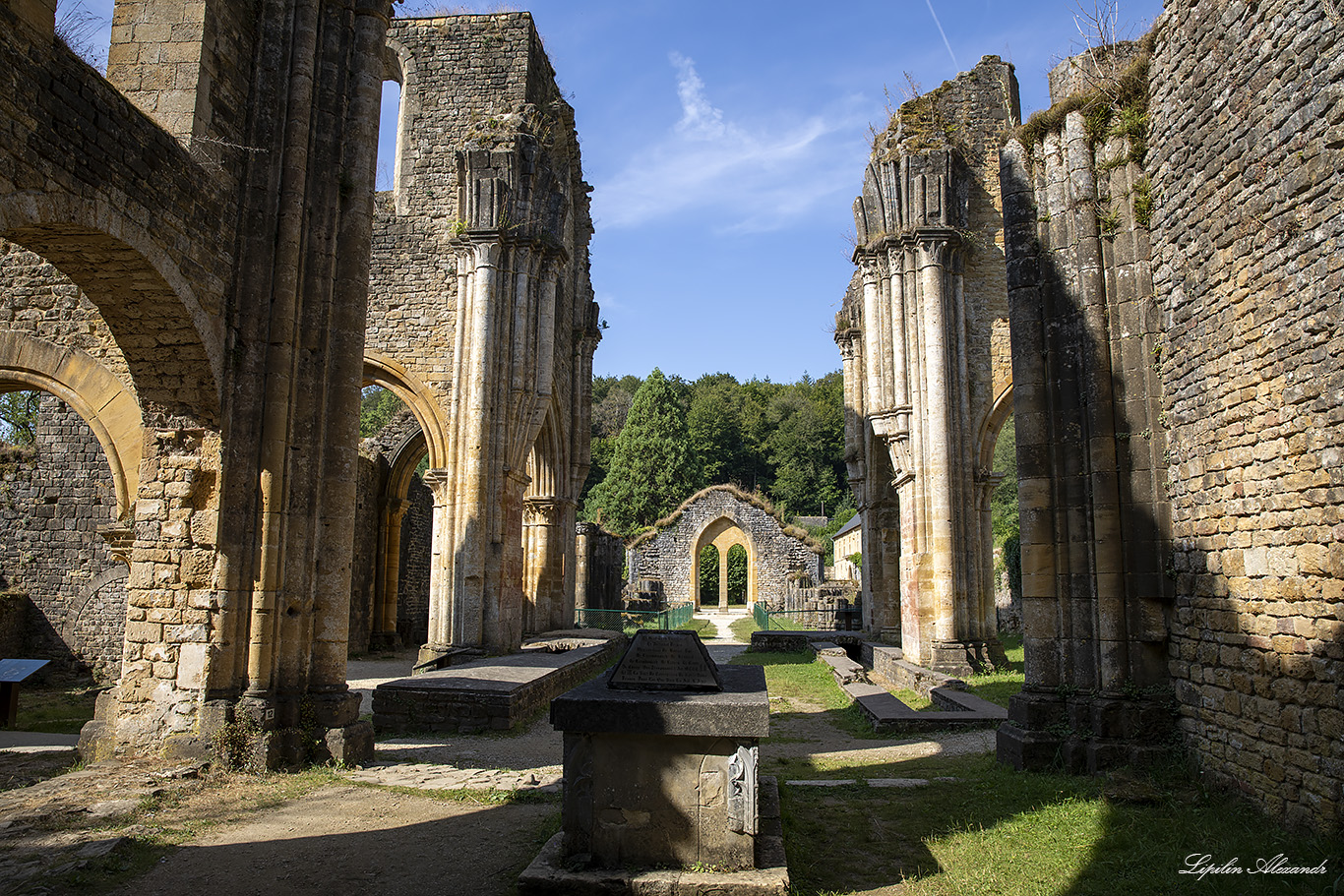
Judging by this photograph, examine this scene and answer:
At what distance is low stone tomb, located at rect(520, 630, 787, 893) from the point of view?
3.93 meters

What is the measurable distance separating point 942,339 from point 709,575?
97.2 feet

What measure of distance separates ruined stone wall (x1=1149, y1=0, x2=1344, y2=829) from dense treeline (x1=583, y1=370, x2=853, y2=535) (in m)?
39.1

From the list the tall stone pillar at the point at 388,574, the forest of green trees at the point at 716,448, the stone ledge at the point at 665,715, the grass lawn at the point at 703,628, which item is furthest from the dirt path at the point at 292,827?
the forest of green trees at the point at 716,448

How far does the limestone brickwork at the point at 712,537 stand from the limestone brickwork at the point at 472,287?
17.9 meters

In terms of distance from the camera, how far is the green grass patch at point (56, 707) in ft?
30.7

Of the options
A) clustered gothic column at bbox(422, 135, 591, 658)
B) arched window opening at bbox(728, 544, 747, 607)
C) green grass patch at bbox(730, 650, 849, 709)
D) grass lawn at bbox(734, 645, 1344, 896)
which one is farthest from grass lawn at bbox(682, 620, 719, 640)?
grass lawn at bbox(734, 645, 1344, 896)

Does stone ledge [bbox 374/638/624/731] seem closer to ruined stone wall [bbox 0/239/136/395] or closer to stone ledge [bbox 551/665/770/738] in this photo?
ruined stone wall [bbox 0/239/136/395]

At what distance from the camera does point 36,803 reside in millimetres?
5371

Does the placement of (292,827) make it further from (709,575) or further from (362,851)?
(709,575)

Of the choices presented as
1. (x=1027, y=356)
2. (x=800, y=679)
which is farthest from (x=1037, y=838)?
(x=800, y=679)

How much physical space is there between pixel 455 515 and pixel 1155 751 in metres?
11.0

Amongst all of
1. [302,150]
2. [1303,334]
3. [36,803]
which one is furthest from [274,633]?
[1303,334]

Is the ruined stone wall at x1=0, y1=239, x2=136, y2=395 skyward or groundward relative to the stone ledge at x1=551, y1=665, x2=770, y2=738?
skyward

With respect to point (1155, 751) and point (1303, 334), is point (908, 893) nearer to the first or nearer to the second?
point (1155, 751)
